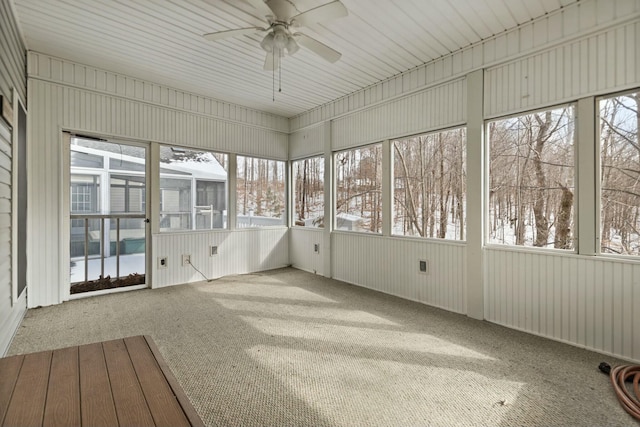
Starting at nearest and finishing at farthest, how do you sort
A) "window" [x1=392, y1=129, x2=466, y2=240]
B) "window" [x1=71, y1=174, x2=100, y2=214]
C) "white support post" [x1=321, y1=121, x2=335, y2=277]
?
"window" [x1=392, y1=129, x2=466, y2=240], "window" [x1=71, y1=174, x2=100, y2=214], "white support post" [x1=321, y1=121, x2=335, y2=277]

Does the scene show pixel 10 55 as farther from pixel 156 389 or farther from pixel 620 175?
pixel 620 175

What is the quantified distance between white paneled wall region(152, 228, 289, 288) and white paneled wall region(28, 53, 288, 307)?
77mm

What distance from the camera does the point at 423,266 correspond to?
3.96 metres

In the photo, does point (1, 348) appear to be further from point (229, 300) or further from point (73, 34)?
point (73, 34)

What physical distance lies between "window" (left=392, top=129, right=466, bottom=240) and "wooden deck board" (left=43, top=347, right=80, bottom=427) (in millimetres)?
3633

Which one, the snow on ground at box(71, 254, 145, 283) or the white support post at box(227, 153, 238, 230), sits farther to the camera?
the white support post at box(227, 153, 238, 230)

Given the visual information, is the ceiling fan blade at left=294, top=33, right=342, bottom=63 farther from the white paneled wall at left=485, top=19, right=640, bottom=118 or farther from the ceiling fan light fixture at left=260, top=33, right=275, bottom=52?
the white paneled wall at left=485, top=19, right=640, bottom=118

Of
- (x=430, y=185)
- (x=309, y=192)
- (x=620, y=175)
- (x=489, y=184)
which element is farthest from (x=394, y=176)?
(x=620, y=175)

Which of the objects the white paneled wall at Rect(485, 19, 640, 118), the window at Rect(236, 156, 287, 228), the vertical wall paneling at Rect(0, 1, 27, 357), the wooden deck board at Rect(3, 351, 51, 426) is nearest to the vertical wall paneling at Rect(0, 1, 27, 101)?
the vertical wall paneling at Rect(0, 1, 27, 357)

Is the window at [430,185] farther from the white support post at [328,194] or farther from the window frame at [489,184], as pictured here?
the white support post at [328,194]

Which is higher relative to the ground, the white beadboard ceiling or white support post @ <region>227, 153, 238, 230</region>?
the white beadboard ceiling

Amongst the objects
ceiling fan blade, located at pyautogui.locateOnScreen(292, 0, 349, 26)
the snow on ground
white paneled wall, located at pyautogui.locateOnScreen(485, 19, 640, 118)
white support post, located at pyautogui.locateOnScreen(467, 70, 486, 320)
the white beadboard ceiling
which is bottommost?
the snow on ground

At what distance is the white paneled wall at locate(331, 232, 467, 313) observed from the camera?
3.65 m

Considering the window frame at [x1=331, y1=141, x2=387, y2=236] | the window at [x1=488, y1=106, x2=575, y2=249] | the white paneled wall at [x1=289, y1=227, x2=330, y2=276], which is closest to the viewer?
the window at [x1=488, y1=106, x2=575, y2=249]
